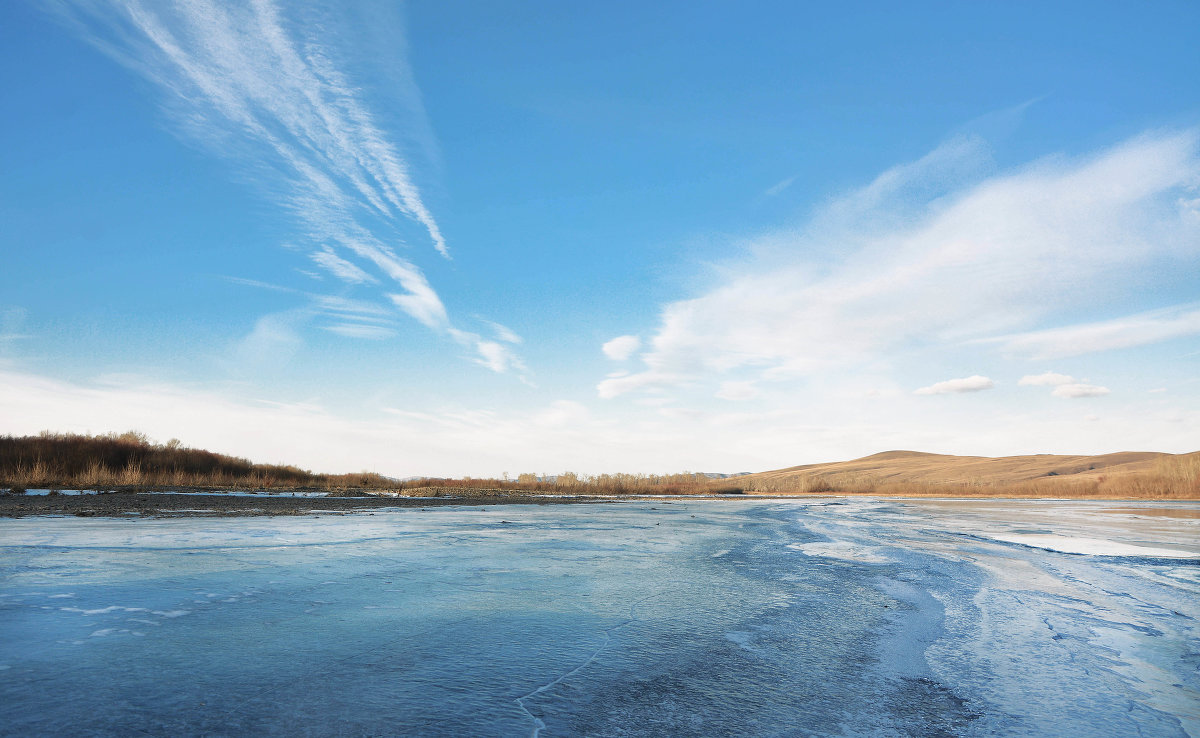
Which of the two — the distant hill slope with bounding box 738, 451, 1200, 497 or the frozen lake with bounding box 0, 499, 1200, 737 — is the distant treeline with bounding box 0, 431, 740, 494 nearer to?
the frozen lake with bounding box 0, 499, 1200, 737

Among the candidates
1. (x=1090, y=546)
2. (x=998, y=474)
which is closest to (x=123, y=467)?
(x=1090, y=546)

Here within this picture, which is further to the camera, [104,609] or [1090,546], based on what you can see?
[1090,546]

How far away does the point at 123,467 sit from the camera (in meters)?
26.2

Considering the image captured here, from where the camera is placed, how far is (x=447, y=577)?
5938 millimetres

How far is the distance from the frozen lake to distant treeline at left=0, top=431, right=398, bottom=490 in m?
17.2

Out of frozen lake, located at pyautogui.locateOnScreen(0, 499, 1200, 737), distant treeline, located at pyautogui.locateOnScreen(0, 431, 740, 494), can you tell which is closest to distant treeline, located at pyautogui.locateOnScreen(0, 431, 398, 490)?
distant treeline, located at pyautogui.locateOnScreen(0, 431, 740, 494)

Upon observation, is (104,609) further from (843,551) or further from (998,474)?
(998,474)

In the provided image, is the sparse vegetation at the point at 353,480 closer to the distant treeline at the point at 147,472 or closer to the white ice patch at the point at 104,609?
the distant treeline at the point at 147,472

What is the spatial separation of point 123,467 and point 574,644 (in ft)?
99.2

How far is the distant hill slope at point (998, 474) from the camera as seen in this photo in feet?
114

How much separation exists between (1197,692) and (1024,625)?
140cm

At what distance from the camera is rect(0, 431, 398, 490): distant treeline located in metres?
21.1

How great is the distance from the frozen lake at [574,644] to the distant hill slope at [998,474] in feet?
119

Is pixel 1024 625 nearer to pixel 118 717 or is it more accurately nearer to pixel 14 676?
pixel 118 717
